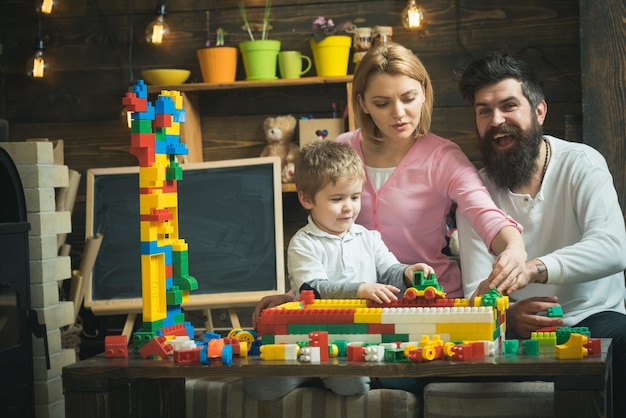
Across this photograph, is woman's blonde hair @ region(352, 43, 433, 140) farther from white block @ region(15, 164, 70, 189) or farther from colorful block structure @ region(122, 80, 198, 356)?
white block @ region(15, 164, 70, 189)

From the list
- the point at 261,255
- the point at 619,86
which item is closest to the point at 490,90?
the point at 619,86

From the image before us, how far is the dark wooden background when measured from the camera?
12.6 ft

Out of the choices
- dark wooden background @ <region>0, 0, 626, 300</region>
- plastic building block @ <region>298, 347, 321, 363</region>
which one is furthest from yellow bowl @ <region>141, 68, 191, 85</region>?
plastic building block @ <region>298, 347, 321, 363</region>

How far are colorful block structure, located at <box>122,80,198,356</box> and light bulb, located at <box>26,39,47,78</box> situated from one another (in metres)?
2.28

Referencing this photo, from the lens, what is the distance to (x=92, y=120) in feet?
13.8

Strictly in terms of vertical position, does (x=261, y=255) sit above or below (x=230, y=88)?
below

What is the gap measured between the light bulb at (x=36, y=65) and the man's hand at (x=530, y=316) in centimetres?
266

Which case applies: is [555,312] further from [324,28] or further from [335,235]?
[324,28]

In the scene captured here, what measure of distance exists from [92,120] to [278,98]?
0.90m

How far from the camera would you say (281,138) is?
12.9 feet

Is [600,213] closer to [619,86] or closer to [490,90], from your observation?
[490,90]

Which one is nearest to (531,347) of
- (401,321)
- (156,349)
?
(401,321)

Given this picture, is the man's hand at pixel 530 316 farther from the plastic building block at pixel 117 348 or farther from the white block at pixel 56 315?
the white block at pixel 56 315

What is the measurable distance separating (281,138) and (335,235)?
5.55 ft
